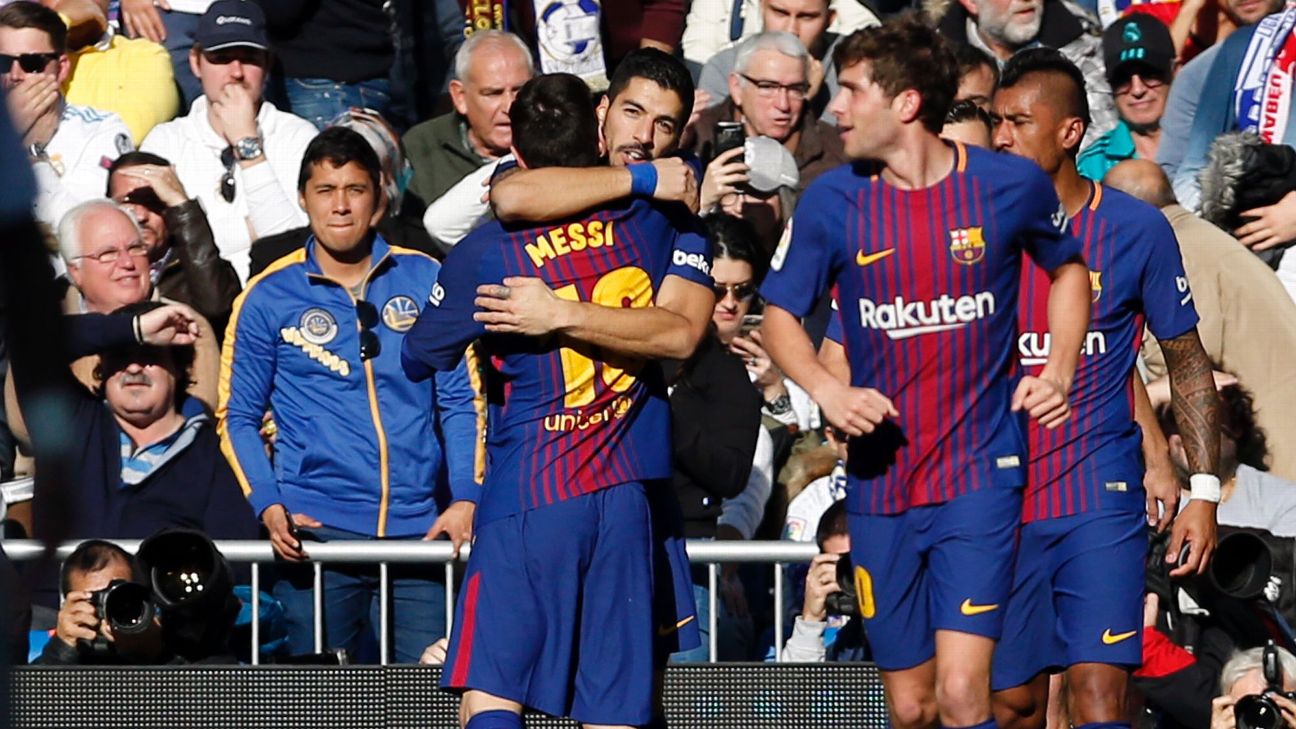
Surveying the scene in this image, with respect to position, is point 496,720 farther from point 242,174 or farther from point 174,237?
point 242,174

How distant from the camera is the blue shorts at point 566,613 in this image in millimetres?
6797

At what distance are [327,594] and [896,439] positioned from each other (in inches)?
107

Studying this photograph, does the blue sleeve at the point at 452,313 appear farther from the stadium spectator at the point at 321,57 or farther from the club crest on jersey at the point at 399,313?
the stadium spectator at the point at 321,57

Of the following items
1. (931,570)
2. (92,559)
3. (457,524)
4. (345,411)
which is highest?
(345,411)

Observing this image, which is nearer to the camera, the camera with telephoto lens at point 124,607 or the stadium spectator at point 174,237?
the camera with telephoto lens at point 124,607

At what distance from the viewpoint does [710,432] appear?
29.7 feet

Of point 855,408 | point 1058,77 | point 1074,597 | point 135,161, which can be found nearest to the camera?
point 855,408

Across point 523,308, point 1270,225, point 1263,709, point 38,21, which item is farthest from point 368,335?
point 1270,225

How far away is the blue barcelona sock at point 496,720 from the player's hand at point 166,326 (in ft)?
9.39

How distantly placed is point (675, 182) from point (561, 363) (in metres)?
0.66

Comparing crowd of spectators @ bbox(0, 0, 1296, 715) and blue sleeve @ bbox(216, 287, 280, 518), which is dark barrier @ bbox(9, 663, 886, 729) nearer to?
crowd of spectators @ bbox(0, 0, 1296, 715)

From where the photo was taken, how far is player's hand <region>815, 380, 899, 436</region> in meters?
6.57

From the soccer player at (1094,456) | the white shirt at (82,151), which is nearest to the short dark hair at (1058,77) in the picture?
the soccer player at (1094,456)

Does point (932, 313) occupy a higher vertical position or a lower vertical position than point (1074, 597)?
higher
